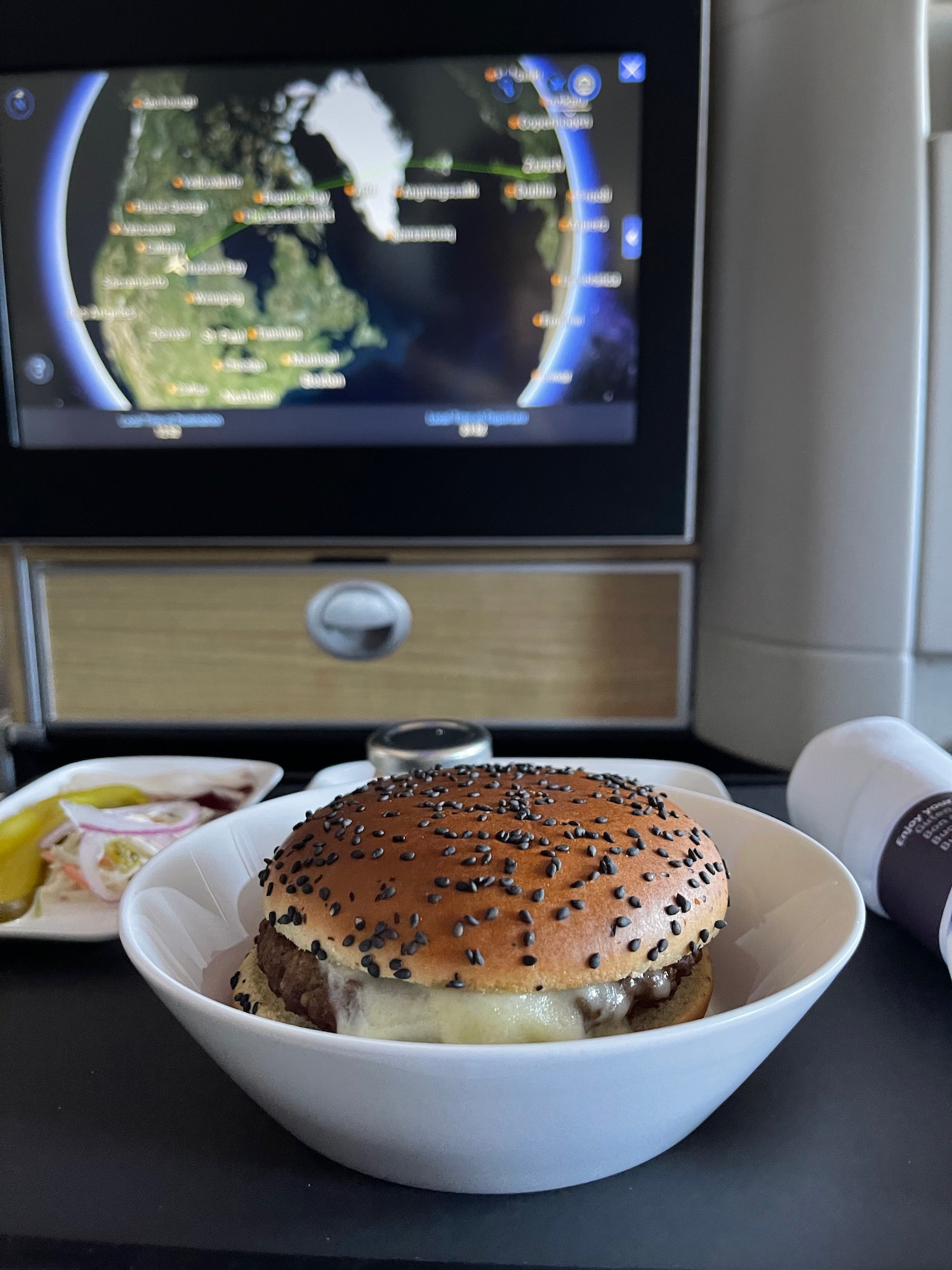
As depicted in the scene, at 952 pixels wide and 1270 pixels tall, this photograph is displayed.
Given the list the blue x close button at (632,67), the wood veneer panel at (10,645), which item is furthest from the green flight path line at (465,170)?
the wood veneer panel at (10,645)

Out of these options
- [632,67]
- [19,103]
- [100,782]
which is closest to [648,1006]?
[100,782]

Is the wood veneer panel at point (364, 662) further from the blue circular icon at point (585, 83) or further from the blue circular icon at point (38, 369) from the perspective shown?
the blue circular icon at point (585, 83)

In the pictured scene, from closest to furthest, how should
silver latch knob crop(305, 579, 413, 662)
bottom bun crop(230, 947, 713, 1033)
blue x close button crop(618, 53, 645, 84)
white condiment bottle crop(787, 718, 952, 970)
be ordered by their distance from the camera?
bottom bun crop(230, 947, 713, 1033), white condiment bottle crop(787, 718, 952, 970), blue x close button crop(618, 53, 645, 84), silver latch knob crop(305, 579, 413, 662)

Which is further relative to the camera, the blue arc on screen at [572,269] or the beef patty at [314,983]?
the blue arc on screen at [572,269]

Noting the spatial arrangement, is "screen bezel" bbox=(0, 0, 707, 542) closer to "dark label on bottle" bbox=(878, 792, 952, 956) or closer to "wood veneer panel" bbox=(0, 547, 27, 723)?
"wood veneer panel" bbox=(0, 547, 27, 723)

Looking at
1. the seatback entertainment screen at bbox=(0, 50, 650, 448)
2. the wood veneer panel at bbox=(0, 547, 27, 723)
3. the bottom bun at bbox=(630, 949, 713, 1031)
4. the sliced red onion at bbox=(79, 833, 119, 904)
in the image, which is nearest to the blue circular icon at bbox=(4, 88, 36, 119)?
the seatback entertainment screen at bbox=(0, 50, 650, 448)

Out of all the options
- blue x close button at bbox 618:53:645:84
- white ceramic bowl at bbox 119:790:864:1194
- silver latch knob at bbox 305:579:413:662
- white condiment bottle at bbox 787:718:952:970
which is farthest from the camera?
silver latch knob at bbox 305:579:413:662

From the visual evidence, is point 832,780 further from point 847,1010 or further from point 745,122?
point 745,122
